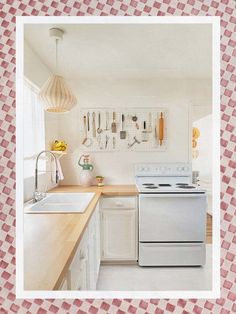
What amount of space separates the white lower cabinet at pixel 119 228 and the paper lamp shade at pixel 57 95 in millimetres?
542

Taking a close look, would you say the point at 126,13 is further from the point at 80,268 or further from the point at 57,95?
the point at 80,268

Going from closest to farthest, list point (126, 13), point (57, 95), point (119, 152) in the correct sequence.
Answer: point (126, 13), point (57, 95), point (119, 152)

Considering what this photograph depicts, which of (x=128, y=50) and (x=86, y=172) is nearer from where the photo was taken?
(x=128, y=50)

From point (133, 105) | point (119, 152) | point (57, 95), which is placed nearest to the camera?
point (57, 95)

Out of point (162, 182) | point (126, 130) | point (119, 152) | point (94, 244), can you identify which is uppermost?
point (126, 130)

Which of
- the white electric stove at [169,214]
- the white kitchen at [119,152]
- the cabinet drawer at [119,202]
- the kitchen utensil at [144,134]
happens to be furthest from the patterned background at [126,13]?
the cabinet drawer at [119,202]

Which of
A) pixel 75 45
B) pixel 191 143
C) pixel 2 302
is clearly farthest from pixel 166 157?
pixel 2 302

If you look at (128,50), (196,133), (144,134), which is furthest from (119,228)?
(128,50)

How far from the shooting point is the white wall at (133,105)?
4.46ft

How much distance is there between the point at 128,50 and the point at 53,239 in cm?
87

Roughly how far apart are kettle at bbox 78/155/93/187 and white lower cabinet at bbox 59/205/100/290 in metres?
0.14

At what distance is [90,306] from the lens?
1.08 m

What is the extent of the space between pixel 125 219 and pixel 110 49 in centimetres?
84

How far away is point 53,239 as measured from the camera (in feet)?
3.76
